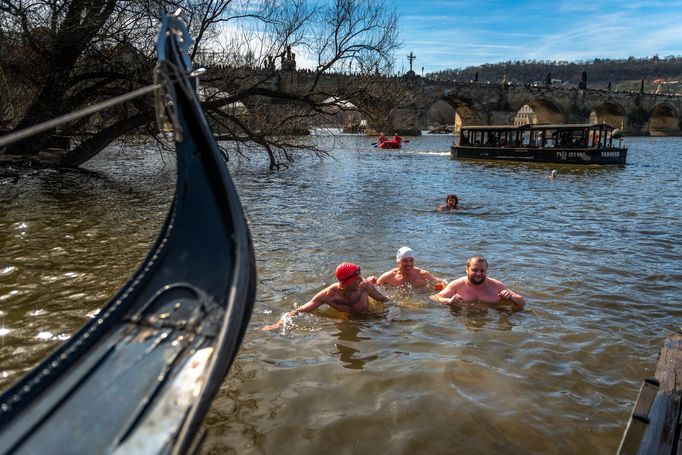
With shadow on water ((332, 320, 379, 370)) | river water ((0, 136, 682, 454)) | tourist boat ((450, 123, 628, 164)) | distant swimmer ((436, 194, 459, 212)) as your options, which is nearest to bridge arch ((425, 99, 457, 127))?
tourist boat ((450, 123, 628, 164))

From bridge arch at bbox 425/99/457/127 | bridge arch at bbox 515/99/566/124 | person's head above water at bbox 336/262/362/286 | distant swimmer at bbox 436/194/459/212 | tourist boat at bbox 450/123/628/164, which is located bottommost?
bridge arch at bbox 425/99/457/127

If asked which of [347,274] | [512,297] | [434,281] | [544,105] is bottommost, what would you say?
[544,105]

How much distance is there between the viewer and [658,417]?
11.2ft

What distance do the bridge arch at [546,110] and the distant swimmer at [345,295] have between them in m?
84.4

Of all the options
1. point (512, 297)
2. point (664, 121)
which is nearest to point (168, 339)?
point (512, 297)

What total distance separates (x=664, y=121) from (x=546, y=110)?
1347 inches

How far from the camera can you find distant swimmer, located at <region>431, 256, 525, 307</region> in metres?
6.84

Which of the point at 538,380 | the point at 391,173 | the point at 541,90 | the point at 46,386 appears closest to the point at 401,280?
the point at 538,380

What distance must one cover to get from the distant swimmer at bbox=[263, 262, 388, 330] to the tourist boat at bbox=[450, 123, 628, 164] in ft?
90.9

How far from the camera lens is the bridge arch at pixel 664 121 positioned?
340 feet

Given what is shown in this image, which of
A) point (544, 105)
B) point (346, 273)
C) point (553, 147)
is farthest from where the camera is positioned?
point (544, 105)

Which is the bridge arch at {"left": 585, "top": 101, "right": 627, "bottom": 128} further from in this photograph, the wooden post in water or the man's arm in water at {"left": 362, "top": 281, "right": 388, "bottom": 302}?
the wooden post in water

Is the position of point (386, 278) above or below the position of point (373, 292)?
below

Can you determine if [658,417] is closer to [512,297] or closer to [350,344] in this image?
[350,344]
